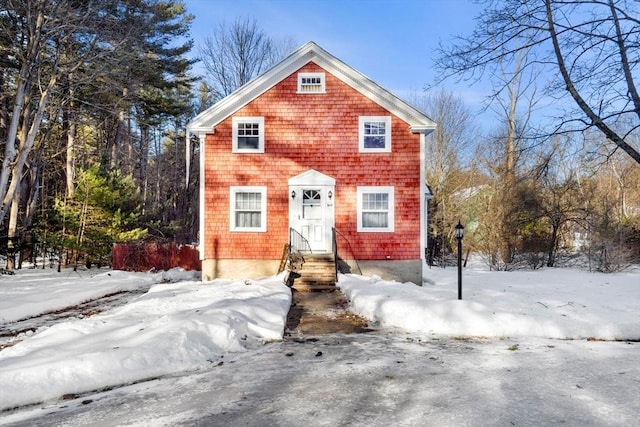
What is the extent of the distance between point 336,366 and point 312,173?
29.0ft

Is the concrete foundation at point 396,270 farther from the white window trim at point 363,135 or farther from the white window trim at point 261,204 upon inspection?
the white window trim at point 363,135

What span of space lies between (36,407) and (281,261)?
29.7 feet

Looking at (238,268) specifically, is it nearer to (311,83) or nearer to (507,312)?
(311,83)

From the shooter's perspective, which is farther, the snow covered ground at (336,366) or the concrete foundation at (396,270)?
the concrete foundation at (396,270)

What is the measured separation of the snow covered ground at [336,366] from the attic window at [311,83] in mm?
7406

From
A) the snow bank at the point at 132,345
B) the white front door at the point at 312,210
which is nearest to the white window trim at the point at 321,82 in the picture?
the white front door at the point at 312,210

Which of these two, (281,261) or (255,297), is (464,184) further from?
(255,297)

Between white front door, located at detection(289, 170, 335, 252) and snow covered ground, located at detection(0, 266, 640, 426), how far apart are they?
4535 mm

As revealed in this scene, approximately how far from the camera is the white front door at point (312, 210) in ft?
43.5

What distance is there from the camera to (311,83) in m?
13.5

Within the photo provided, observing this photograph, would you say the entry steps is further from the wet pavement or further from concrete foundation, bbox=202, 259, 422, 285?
concrete foundation, bbox=202, 259, 422, 285

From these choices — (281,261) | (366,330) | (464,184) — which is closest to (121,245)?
(281,261)

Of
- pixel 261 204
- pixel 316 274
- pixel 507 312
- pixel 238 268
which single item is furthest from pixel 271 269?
pixel 507 312

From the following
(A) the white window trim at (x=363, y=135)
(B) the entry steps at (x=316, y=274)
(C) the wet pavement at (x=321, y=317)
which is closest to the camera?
(C) the wet pavement at (x=321, y=317)
